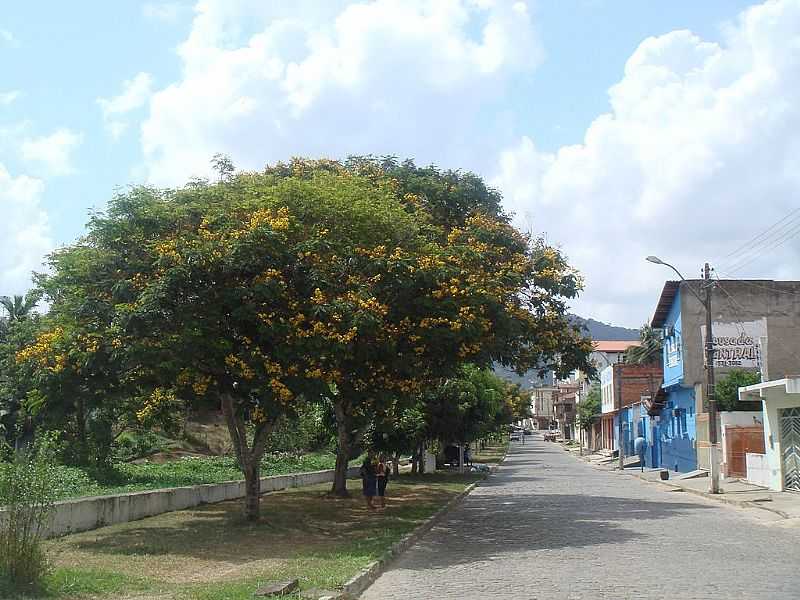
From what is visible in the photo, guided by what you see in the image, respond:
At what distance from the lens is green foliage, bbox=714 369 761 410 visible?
37.2 metres

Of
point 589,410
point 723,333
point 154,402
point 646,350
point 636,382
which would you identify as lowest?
point 154,402

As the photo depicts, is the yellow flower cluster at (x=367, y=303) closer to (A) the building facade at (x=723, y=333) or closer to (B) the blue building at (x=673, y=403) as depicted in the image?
(A) the building facade at (x=723, y=333)

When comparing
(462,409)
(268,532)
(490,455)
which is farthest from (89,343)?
(490,455)

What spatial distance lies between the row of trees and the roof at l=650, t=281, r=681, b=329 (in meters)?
25.9

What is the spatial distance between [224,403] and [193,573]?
5.98 m

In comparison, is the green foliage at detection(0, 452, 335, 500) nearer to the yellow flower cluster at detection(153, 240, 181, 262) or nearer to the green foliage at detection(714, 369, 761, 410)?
the yellow flower cluster at detection(153, 240, 181, 262)

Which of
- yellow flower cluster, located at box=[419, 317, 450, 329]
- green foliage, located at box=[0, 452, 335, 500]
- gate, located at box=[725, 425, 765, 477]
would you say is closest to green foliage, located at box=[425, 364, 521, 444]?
green foliage, located at box=[0, 452, 335, 500]

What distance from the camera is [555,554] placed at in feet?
45.7

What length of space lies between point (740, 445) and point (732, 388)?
480cm

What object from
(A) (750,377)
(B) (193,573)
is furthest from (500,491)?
(B) (193,573)

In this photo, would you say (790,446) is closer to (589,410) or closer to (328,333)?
(328,333)

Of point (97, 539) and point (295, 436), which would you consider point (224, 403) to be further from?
point (295, 436)

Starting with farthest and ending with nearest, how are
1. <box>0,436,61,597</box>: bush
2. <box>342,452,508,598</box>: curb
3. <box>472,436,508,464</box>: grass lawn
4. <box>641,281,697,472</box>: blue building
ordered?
<box>472,436,508,464</box>: grass lawn, <box>641,281,697,472</box>: blue building, <box>342,452,508,598</box>: curb, <box>0,436,61,597</box>: bush

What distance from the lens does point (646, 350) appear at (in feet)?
237
